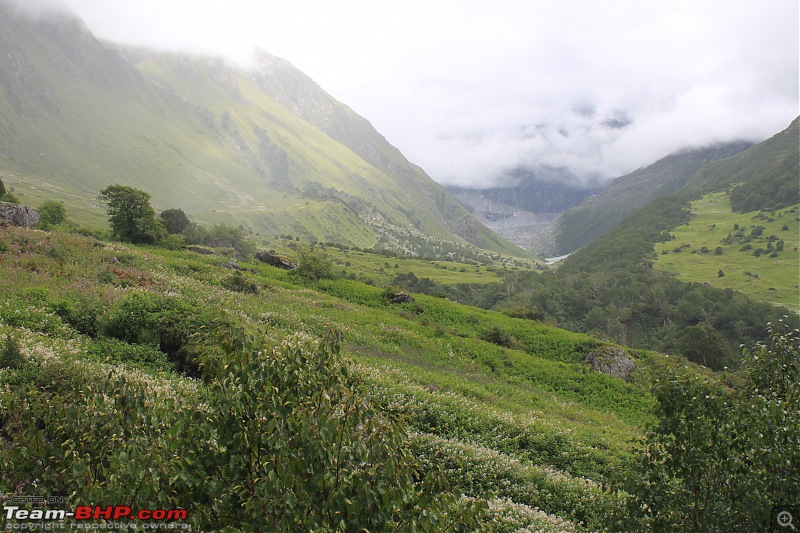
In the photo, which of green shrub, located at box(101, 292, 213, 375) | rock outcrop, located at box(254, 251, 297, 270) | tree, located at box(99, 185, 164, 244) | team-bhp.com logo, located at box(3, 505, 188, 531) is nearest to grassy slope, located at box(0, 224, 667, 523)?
green shrub, located at box(101, 292, 213, 375)

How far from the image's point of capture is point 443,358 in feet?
118

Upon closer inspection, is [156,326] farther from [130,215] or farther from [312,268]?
[130,215]

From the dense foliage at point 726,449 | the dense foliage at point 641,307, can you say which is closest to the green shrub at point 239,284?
the dense foliage at point 726,449

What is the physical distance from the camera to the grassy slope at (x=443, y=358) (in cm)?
1772

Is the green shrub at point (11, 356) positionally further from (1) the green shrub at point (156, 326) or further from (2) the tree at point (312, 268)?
(2) the tree at point (312, 268)

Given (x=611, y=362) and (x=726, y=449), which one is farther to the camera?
(x=611, y=362)

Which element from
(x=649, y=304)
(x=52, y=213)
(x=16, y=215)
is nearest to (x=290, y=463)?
(x=16, y=215)

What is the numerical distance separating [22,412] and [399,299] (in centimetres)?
4500

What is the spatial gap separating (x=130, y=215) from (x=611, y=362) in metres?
54.0

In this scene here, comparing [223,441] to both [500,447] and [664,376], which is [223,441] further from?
[500,447]

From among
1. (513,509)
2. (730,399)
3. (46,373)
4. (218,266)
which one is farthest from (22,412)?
(218,266)

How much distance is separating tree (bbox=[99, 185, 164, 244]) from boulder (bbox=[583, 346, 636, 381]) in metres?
50.9

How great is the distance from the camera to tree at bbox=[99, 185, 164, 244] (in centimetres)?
5025

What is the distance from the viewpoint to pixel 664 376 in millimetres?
8836
